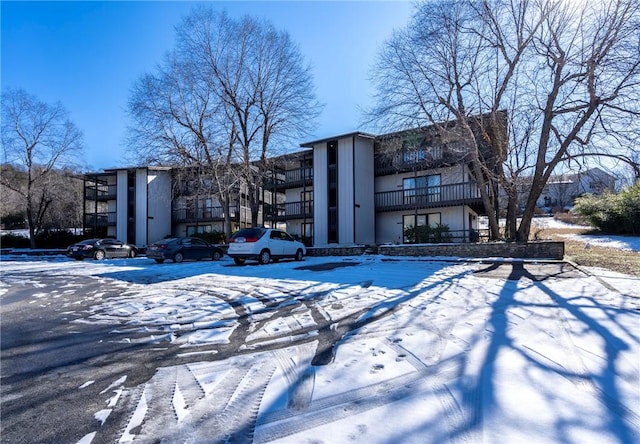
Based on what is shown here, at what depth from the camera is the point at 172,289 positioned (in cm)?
870

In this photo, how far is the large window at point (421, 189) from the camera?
23281 millimetres

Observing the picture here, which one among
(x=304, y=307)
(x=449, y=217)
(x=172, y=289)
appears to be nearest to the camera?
(x=304, y=307)

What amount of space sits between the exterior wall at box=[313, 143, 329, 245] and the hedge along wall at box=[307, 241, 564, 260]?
572 cm

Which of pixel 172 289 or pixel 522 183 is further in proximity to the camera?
pixel 522 183

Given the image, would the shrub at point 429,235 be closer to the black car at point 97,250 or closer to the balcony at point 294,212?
the balcony at point 294,212

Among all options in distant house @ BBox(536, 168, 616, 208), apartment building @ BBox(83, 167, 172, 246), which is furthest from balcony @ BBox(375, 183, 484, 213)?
apartment building @ BBox(83, 167, 172, 246)

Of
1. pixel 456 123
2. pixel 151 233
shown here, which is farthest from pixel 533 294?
pixel 151 233

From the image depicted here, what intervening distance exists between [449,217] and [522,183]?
4669mm

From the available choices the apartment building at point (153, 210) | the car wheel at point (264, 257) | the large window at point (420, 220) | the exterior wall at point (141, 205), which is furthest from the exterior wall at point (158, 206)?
the large window at point (420, 220)

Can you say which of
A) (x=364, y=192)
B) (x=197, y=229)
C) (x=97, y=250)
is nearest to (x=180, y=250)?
A: (x=97, y=250)

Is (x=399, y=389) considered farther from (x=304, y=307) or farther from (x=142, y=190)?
(x=142, y=190)

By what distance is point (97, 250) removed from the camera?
22.3m

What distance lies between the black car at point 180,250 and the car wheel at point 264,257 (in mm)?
5181

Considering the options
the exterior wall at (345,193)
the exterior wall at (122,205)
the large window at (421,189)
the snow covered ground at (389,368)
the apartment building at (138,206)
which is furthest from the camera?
the exterior wall at (122,205)
